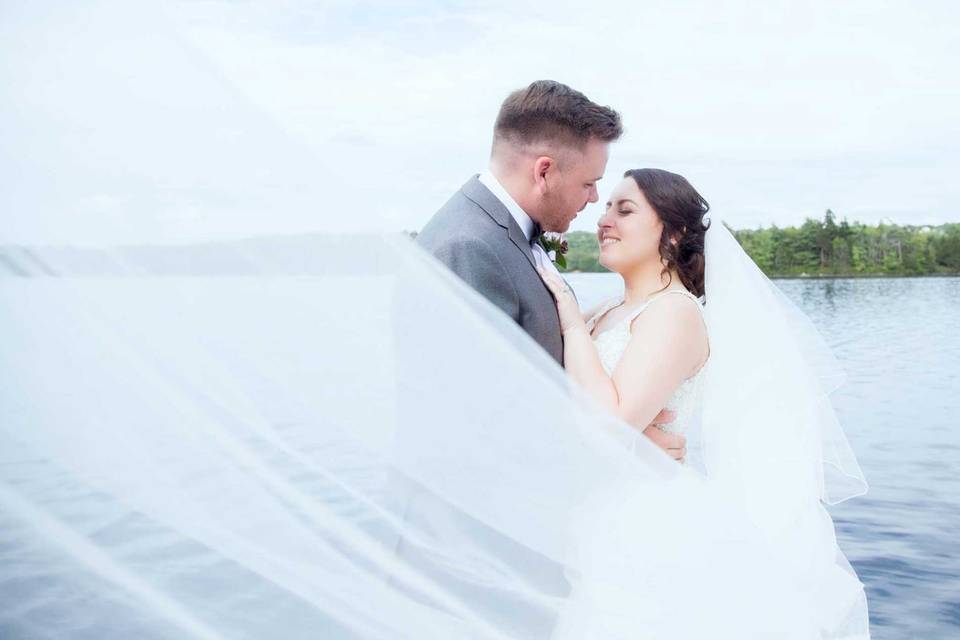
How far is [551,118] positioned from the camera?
3.20 meters

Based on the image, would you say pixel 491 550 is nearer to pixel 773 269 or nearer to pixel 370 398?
pixel 370 398

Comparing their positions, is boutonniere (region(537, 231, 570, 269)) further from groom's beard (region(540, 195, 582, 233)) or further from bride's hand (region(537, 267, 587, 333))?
bride's hand (region(537, 267, 587, 333))

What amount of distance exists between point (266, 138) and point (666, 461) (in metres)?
1.52

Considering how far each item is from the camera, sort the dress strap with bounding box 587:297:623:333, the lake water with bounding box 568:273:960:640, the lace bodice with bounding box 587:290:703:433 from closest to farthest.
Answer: the lace bodice with bounding box 587:290:703:433, the dress strap with bounding box 587:297:623:333, the lake water with bounding box 568:273:960:640

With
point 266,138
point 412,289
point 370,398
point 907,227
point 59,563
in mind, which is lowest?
point 59,563

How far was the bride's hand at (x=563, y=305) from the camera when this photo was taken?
3.24 metres

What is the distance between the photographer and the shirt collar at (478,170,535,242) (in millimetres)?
3184

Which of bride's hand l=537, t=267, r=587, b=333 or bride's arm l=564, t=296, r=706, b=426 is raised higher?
bride's hand l=537, t=267, r=587, b=333

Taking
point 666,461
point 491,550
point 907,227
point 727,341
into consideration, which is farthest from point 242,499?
point 907,227

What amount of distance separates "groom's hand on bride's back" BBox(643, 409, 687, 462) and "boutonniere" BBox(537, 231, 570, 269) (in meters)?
0.68

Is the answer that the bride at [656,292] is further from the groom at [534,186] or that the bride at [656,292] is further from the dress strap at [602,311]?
the groom at [534,186]

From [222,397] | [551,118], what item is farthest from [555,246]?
[222,397]

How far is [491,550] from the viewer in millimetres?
2332

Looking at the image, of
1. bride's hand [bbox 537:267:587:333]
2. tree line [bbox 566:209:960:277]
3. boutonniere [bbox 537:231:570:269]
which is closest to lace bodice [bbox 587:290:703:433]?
boutonniere [bbox 537:231:570:269]
